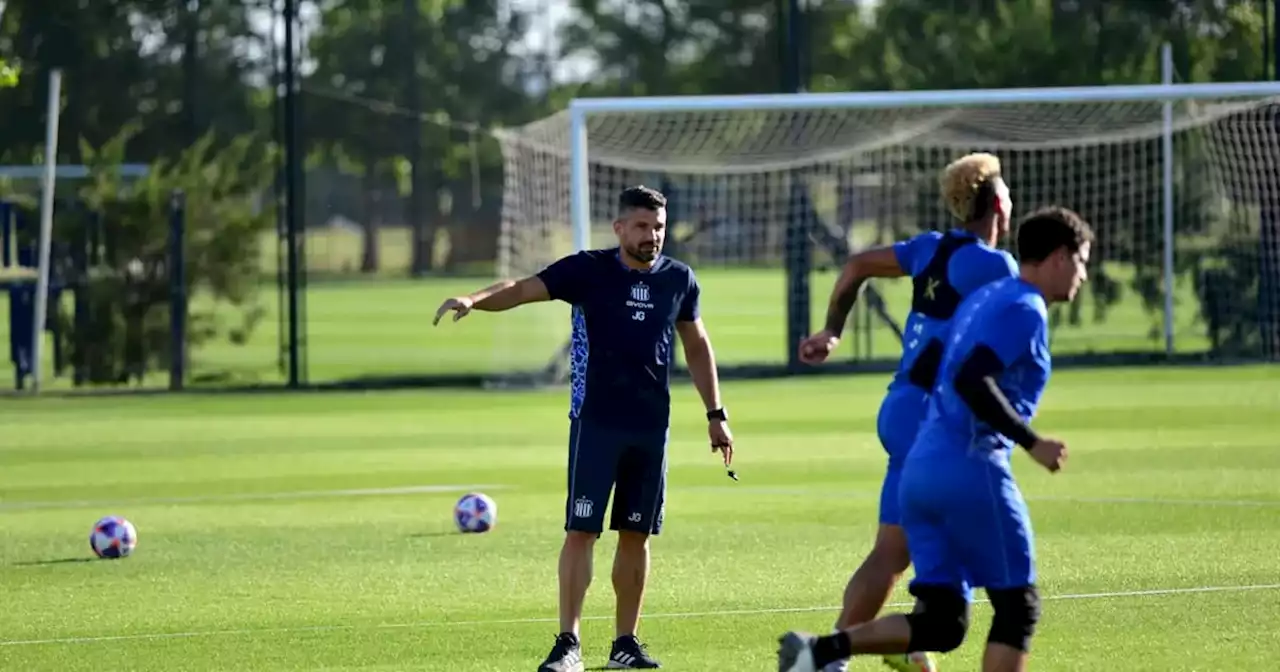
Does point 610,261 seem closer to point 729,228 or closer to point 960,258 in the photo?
point 960,258

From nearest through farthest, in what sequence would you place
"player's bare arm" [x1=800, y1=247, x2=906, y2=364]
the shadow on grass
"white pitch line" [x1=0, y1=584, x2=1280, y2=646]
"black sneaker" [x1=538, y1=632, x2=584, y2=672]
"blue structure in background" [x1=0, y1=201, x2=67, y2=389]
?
"player's bare arm" [x1=800, y1=247, x2=906, y2=364]
"black sneaker" [x1=538, y1=632, x2=584, y2=672]
"white pitch line" [x1=0, y1=584, x2=1280, y2=646]
the shadow on grass
"blue structure in background" [x1=0, y1=201, x2=67, y2=389]

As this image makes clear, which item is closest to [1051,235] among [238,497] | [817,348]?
[817,348]

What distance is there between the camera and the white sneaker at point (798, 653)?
7.30 metres

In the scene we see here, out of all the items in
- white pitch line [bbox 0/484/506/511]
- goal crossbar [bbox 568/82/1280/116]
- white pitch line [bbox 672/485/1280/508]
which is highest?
goal crossbar [bbox 568/82/1280/116]

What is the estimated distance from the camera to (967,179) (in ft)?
25.4

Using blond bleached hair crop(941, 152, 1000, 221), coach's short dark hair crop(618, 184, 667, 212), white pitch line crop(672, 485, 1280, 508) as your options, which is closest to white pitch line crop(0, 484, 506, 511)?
white pitch line crop(672, 485, 1280, 508)

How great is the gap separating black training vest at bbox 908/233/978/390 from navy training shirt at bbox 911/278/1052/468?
24.2 inches

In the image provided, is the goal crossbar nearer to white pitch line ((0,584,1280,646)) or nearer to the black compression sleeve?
white pitch line ((0,584,1280,646))

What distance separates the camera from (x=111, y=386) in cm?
2722

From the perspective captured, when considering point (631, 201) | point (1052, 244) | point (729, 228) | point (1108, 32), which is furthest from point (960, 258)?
point (729, 228)

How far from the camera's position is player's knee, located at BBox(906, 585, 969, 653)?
7.21m

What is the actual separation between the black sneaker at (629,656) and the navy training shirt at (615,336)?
0.86 m

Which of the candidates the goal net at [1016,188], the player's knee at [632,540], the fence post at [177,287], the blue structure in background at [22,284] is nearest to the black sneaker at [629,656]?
the player's knee at [632,540]

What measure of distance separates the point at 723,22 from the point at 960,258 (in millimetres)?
29376
